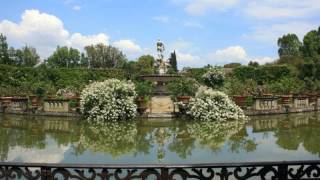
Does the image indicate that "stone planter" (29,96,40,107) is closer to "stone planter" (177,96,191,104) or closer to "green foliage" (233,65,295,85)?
"stone planter" (177,96,191,104)

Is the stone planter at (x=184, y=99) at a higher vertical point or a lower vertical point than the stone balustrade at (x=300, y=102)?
higher

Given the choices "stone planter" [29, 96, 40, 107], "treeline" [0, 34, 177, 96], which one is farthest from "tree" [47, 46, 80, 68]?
"stone planter" [29, 96, 40, 107]

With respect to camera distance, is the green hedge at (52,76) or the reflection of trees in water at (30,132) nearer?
the reflection of trees in water at (30,132)

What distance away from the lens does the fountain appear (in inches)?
833

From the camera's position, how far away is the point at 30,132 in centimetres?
1555

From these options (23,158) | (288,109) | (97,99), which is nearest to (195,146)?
(23,158)

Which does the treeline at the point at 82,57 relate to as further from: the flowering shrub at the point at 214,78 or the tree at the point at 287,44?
the flowering shrub at the point at 214,78

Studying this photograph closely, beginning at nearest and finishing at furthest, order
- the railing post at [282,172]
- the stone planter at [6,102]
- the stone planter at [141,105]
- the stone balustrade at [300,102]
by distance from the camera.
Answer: the railing post at [282,172]
the stone planter at [141,105]
the stone planter at [6,102]
the stone balustrade at [300,102]

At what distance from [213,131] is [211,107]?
352cm

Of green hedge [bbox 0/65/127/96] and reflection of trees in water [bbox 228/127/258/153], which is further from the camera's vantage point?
green hedge [bbox 0/65/127/96]

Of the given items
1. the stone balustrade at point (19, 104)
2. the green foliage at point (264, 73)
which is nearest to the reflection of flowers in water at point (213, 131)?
the stone balustrade at point (19, 104)

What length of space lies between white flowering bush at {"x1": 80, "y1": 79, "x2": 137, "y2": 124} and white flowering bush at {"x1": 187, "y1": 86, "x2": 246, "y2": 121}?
257 centimetres

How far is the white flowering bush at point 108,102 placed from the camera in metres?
18.9

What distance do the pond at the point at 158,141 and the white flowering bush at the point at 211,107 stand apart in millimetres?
700
